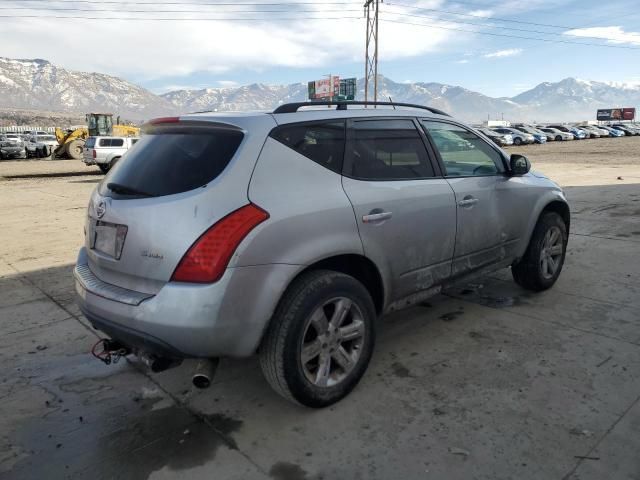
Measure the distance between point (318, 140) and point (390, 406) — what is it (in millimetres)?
1602

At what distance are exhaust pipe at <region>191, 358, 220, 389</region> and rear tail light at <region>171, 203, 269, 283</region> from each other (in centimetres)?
49

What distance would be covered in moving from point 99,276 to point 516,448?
239 centimetres

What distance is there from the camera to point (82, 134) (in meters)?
34.8

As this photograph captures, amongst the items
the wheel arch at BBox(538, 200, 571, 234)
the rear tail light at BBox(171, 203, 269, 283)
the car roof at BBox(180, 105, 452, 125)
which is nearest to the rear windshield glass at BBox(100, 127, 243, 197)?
the car roof at BBox(180, 105, 452, 125)

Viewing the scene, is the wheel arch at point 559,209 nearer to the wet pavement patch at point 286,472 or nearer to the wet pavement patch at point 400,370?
the wet pavement patch at point 400,370

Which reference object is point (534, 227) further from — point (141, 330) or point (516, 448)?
point (141, 330)

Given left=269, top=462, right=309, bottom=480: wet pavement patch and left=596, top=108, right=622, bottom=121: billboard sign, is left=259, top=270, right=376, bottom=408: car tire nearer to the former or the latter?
left=269, top=462, right=309, bottom=480: wet pavement patch

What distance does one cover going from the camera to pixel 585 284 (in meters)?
4.87

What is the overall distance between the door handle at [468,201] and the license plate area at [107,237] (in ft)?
7.43

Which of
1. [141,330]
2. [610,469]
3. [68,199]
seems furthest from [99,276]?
[68,199]

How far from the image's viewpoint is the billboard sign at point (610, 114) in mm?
119688

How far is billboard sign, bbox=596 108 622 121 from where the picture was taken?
11969cm

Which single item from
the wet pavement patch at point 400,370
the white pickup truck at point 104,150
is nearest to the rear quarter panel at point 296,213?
the wet pavement patch at point 400,370

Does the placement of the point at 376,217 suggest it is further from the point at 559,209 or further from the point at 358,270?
the point at 559,209
